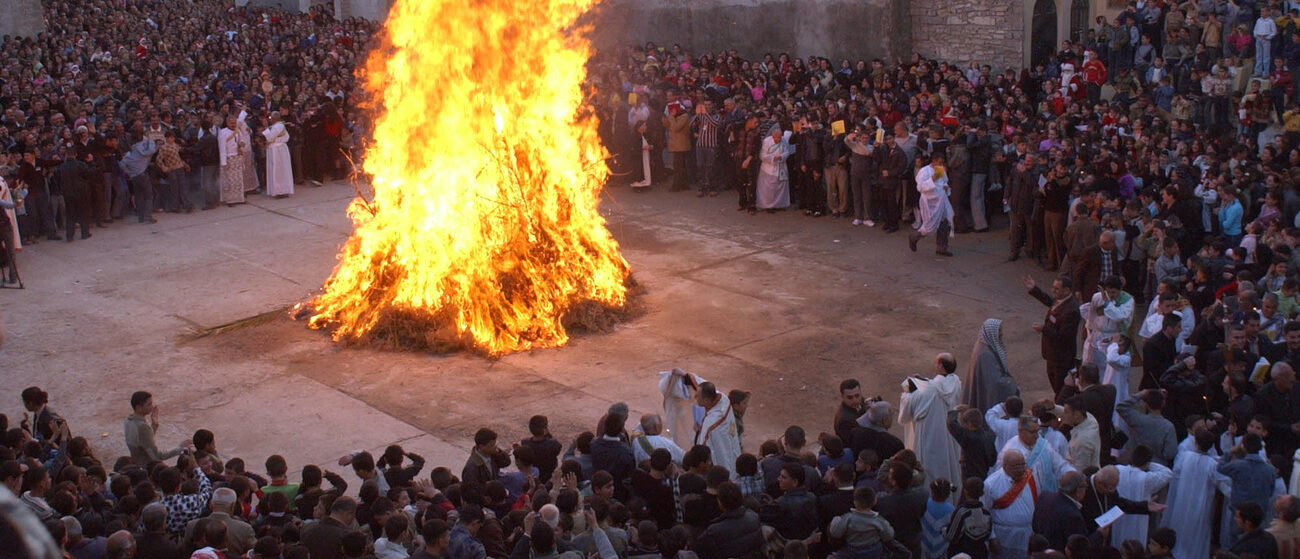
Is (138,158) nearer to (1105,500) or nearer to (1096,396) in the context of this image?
(1096,396)

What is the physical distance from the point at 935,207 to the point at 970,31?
7725 millimetres

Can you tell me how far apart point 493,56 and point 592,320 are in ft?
9.69

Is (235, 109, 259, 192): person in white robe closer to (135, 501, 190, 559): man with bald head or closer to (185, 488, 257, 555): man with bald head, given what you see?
(185, 488, 257, 555): man with bald head

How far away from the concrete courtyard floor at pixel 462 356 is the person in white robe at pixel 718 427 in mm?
1756

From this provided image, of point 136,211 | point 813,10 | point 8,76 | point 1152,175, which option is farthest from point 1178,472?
point 8,76

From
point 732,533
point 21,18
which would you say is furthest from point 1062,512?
point 21,18

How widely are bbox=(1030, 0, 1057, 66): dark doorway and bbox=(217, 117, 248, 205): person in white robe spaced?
13.1 meters

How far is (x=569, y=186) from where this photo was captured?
15.3 meters

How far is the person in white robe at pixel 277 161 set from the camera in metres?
21.2

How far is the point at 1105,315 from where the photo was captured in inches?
455

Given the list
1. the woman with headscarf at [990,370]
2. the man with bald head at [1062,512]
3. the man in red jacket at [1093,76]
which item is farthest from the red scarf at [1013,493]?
the man in red jacket at [1093,76]

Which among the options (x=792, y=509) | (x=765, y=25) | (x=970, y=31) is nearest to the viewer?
(x=792, y=509)

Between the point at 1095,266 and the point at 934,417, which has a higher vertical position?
the point at 1095,266

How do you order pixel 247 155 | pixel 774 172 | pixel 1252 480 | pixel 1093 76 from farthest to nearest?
1. pixel 247 155
2. pixel 1093 76
3. pixel 774 172
4. pixel 1252 480
